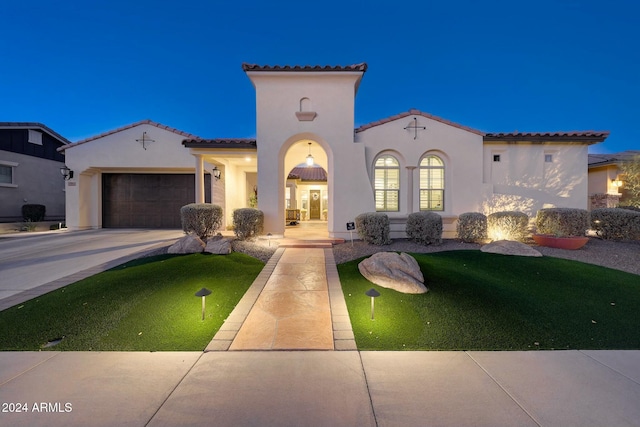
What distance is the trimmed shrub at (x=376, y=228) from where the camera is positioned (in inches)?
325

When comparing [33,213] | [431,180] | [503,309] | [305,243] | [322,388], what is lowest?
[322,388]

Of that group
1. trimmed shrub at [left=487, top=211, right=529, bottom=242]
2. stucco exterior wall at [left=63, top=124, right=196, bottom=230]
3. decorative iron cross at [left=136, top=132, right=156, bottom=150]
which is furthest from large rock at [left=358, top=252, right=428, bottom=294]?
decorative iron cross at [left=136, top=132, right=156, bottom=150]

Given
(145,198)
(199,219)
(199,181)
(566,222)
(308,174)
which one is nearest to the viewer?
(566,222)

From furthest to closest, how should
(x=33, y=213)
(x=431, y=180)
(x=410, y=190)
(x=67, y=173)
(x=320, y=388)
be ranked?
(x=33, y=213), (x=67, y=173), (x=431, y=180), (x=410, y=190), (x=320, y=388)

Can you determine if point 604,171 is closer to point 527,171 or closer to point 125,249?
point 527,171

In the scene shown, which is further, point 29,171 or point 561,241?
point 29,171

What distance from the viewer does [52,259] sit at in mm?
7320

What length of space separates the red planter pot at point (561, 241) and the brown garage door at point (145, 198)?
572 inches

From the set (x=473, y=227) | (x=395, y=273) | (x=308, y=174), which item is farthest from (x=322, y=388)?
(x=308, y=174)

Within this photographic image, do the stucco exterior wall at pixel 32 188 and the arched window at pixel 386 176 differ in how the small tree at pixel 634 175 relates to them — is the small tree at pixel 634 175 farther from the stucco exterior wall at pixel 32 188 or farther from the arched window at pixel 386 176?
the stucco exterior wall at pixel 32 188

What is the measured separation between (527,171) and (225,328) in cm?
1215

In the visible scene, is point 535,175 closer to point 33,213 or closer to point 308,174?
point 308,174

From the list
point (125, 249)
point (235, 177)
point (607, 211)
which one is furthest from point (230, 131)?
point (607, 211)

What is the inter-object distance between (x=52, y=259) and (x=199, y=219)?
3.98m
